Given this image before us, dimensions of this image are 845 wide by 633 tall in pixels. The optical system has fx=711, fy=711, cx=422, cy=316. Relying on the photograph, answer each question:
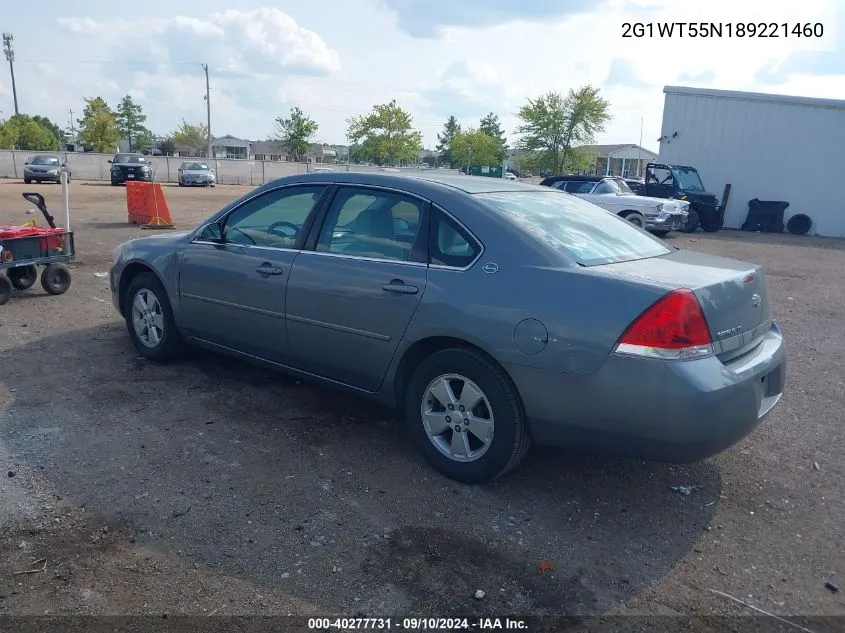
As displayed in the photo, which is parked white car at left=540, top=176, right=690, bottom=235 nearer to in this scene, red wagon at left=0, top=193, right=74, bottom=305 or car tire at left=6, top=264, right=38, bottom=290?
red wagon at left=0, top=193, right=74, bottom=305

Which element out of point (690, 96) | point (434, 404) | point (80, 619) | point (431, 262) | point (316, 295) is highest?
point (690, 96)

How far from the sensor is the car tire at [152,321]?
552 centimetres

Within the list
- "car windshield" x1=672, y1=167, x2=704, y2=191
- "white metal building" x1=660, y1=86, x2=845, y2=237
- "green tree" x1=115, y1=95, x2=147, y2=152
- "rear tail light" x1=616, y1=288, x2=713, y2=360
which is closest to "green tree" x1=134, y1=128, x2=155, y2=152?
"green tree" x1=115, y1=95, x2=147, y2=152

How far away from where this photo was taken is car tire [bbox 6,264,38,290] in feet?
26.7

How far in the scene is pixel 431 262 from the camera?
3.95 meters

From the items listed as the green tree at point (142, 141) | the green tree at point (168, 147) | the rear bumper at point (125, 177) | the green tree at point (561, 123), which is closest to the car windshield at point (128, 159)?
the rear bumper at point (125, 177)

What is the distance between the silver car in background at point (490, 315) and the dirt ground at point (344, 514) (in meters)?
0.38

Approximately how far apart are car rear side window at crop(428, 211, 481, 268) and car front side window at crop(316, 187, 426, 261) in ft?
0.35

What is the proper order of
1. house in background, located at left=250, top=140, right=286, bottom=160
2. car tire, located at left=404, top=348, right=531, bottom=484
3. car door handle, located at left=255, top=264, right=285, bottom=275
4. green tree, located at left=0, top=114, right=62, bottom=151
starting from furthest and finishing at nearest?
house in background, located at left=250, top=140, right=286, bottom=160
green tree, located at left=0, top=114, right=62, bottom=151
car door handle, located at left=255, top=264, right=285, bottom=275
car tire, located at left=404, top=348, right=531, bottom=484

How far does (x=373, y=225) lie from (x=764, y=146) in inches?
941

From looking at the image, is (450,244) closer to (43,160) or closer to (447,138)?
(43,160)

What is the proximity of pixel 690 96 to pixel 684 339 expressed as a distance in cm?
2429

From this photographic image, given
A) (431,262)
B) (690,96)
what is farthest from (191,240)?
(690,96)

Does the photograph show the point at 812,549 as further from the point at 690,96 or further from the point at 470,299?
the point at 690,96
